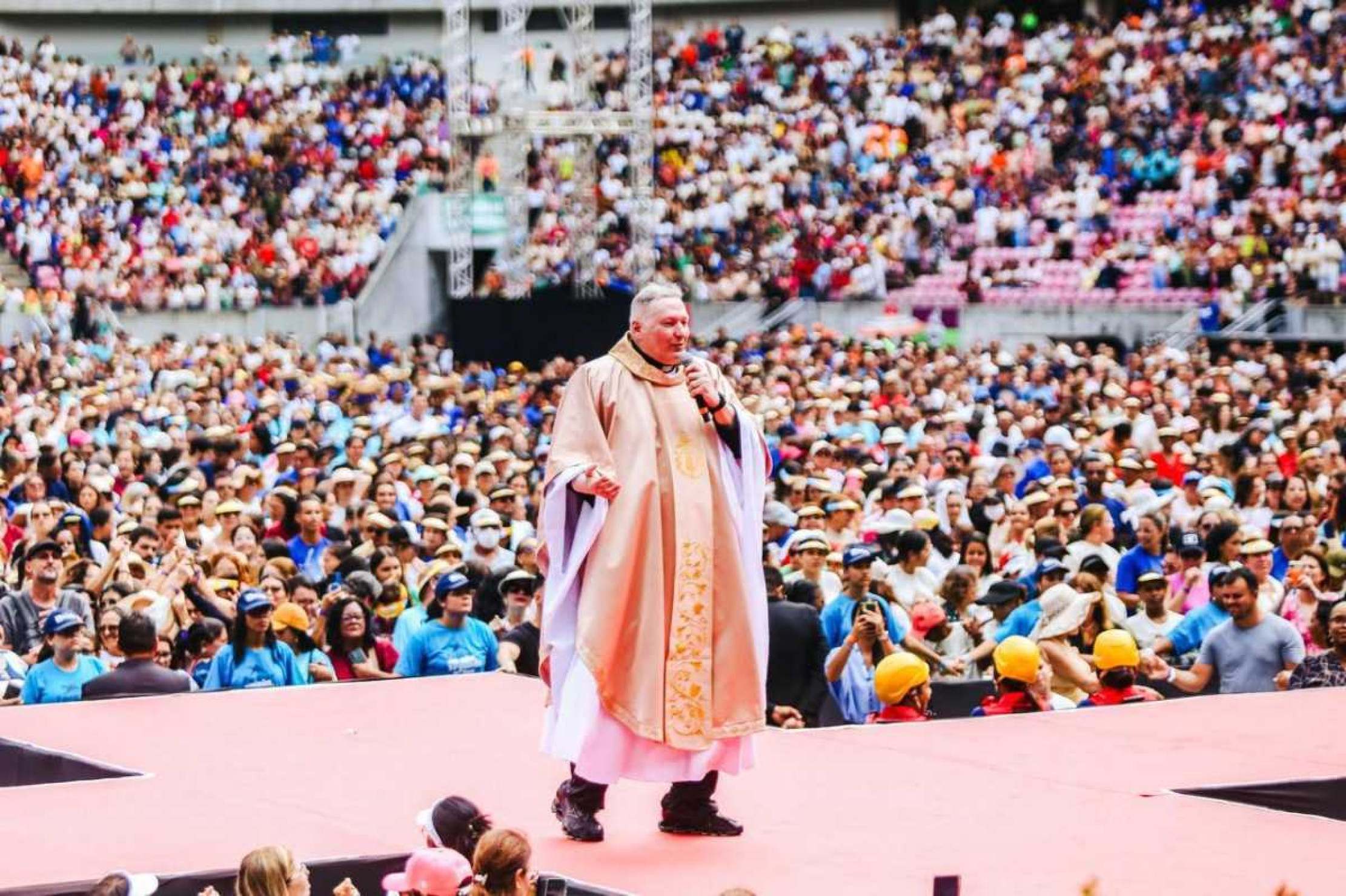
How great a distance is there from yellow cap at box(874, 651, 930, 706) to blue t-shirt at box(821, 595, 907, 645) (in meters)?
1.03

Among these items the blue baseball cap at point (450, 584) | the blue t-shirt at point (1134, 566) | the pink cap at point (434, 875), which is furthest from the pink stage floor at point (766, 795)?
the blue t-shirt at point (1134, 566)

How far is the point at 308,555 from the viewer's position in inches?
500

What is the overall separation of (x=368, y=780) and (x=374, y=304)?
80.1ft

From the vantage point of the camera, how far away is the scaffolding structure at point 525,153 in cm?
3025

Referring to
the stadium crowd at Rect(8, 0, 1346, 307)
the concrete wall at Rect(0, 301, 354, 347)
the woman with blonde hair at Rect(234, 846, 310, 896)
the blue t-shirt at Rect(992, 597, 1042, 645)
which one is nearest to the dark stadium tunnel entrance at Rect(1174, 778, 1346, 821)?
the blue t-shirt at Rect(992, 597, 1042, 645)

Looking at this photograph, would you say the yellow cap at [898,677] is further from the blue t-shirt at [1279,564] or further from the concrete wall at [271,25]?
the concrete wall at [271,25]

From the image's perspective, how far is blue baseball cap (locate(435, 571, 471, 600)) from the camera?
9.86 meters

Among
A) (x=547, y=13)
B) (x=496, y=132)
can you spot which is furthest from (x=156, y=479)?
(x=547, y=13)

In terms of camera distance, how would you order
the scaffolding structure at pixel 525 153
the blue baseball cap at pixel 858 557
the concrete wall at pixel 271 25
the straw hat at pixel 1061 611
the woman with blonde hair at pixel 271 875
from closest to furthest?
1. the woman with blonde hair at pixel 271 875
2. the straw hat at pixel 1061 611
3. the blue baseball cap at pixel 858 557
4. the scaffolding structure at pixel 525 153
5. the concrete wall at pixel 271 25

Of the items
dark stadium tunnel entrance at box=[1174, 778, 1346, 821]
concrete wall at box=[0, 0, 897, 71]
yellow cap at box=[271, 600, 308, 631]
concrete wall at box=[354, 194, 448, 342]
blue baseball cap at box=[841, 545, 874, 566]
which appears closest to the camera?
dark stadium tunnel entrance at box=[1174, 778, 1346, 821]

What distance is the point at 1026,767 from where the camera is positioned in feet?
26.2

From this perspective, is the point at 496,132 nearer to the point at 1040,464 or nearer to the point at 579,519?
the point at 1040,464

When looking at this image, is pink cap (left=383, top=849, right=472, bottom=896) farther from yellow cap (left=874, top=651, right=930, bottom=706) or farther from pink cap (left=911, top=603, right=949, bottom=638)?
A: pink cap (left=911, top=603, right=949, bottom=638)

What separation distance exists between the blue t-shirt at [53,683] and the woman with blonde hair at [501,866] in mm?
4380
